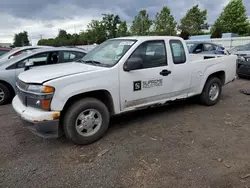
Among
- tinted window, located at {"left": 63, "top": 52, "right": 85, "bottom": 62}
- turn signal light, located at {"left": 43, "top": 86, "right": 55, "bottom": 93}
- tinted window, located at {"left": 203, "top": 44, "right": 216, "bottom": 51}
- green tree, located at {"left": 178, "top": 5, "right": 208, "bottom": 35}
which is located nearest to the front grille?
turn signal light, located at {"left": 43, "top": 86, "right": 55, "bottom": 93}

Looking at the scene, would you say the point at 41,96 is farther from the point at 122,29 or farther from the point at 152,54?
the point at 122,29

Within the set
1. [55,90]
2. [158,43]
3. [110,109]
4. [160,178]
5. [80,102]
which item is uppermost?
[158,43]

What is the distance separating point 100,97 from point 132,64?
819mm

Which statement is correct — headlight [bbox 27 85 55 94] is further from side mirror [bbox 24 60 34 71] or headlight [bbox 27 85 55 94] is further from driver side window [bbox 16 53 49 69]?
driver side window [bbox 16 53 49 69]

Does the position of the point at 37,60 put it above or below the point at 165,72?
above

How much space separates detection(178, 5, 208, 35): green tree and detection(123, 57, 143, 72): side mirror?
45168 mm

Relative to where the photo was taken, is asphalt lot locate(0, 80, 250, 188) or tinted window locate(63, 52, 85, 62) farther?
tinted window locate(63, 52, 85, 62)

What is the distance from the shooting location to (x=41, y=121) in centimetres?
313

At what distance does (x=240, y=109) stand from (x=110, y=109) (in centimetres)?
344

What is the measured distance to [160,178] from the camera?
8.98 feet

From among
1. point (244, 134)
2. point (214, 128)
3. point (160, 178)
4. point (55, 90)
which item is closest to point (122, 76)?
point (55, 90)

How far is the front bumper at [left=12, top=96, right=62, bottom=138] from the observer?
10.3 feet

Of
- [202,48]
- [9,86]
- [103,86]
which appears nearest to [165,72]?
[103,86]

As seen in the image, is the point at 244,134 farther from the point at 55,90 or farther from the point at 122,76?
the point at 55,90
